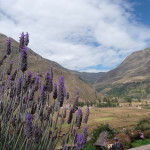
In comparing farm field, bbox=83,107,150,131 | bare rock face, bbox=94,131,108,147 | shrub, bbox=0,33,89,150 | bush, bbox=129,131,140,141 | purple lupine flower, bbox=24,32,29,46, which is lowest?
farm field, bbox=83,107,150,131

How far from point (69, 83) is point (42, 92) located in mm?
124303

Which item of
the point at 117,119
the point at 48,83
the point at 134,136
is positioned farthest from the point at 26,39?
the point at 117,119

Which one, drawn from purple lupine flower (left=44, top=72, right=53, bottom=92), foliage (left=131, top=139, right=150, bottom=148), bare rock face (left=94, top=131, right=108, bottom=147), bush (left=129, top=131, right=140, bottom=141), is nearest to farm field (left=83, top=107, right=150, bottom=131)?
bush (left=129, top=131, right=140, bottom=141)

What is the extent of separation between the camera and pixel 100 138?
12.0 m

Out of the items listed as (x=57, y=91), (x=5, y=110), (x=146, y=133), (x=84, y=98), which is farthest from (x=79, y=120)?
(x=84, y=98)

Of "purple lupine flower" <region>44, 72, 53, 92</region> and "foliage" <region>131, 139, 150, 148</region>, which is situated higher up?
"purple lupine flower" <region>44, 72, 53, 92</region>

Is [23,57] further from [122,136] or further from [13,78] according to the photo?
[122,136]

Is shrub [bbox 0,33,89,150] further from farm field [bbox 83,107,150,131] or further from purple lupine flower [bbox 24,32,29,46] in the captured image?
farm field [bbox 83,107,150,131]

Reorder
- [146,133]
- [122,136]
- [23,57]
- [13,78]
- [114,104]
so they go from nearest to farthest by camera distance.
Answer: [23,57]
[13,78]
[122,136]
[146,133]
[114,104]

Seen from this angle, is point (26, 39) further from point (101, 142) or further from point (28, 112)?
point (101, 142)

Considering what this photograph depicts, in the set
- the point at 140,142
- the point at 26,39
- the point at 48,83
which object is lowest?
the point at 140,142

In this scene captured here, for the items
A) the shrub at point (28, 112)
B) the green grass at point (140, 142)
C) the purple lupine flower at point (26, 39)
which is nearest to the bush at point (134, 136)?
the green grass at point (140, 142)

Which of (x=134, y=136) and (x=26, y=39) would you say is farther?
(x=134, y=136)

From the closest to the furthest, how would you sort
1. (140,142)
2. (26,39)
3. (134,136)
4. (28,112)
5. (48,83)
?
(28,112) < (48,83) < (26,39) < (140,142) < (134,136)
